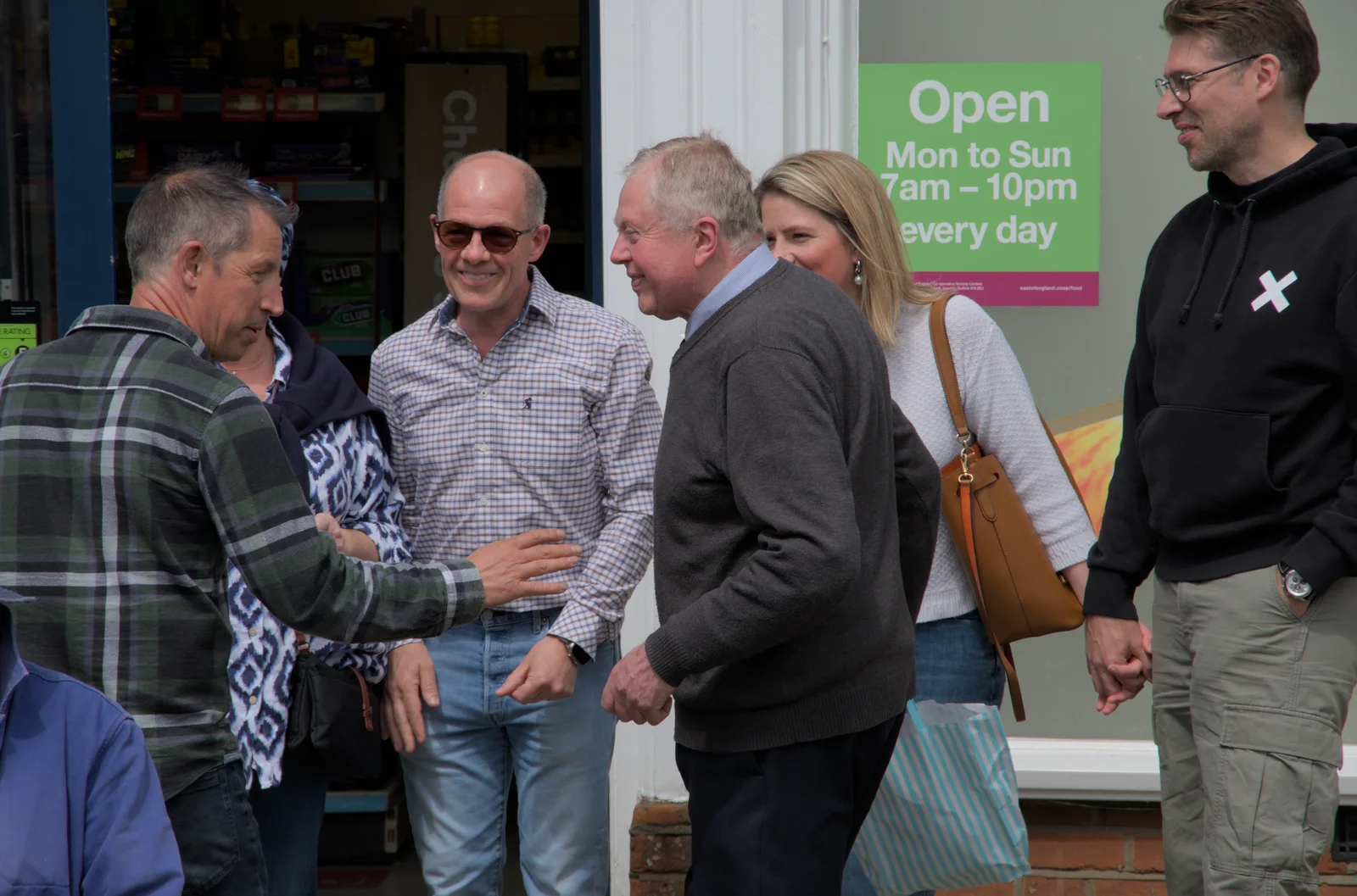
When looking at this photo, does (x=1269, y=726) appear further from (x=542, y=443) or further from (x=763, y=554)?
(x=542, y=443)

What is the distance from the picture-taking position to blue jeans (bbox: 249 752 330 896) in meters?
2.63

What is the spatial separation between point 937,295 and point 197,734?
1.64m

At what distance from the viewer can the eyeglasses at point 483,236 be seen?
272 cm

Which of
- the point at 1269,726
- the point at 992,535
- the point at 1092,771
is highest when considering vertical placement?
the point at 992,535

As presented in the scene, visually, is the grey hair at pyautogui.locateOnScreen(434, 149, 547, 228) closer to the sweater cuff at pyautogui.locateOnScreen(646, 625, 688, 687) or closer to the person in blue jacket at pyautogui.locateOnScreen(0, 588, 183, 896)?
the sweater cuff at pyautogui.locateOnScreen(646, 625, 688, 687)

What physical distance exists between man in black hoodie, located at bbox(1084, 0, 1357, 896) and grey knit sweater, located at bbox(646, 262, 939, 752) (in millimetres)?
586

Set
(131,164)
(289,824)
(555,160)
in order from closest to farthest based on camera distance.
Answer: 1. (289,824)
2. (131,164)
3. (555,160)

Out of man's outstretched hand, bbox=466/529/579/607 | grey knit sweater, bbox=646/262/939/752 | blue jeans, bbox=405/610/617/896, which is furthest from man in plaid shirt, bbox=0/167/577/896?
blue jeans, bbox=405/610/617/896

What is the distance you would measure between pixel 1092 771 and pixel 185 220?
105 inches

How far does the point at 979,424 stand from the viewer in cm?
275

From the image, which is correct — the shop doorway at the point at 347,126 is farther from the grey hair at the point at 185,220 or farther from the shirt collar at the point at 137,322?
the shirt collar at the point at 137,322

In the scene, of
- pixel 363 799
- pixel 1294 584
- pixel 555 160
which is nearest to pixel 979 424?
pixel 1294 584

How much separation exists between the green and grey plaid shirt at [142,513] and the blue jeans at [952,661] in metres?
1.30

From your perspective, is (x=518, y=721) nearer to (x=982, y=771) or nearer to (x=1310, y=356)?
(x=982, y=771)
